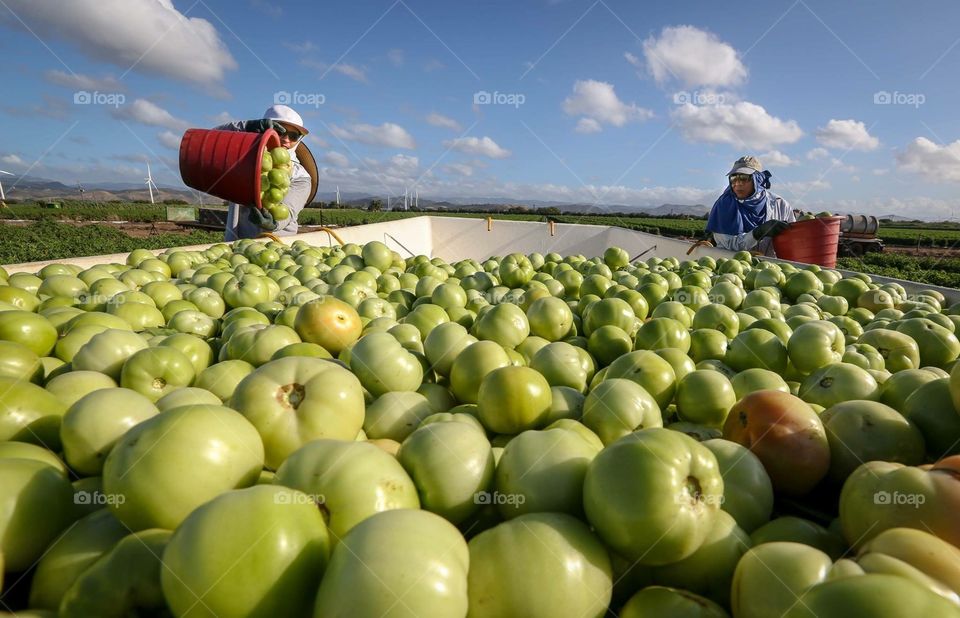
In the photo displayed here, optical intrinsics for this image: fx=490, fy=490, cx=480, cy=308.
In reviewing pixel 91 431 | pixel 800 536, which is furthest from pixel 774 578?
pixel 91 431

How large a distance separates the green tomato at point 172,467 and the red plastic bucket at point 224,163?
264 inches

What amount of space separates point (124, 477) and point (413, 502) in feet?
2.82

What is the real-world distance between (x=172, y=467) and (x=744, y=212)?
34.4 ft

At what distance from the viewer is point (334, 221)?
4509 cm

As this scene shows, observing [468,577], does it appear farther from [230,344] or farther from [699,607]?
[230,344]

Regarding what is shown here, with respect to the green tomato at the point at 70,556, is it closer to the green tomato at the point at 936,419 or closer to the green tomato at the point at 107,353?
the green tomato at the point at 107,353

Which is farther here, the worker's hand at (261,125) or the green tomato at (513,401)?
the worker's hand at (261,125)

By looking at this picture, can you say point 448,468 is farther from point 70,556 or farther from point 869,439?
point 869,439

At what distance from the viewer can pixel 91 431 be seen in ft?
5.85

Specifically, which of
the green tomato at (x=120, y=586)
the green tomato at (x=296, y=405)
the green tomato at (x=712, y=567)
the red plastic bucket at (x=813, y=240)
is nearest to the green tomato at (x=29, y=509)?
the green tomato at (x=120, y=586)

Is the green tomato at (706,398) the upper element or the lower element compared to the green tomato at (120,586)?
upper

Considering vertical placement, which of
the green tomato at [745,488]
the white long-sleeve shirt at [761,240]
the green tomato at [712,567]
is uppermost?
the white long-sleeve shirt at [761,240]

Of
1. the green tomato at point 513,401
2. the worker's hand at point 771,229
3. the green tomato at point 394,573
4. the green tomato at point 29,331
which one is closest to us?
the green tomato at point 394,573

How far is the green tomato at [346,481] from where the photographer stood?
4.56 ft
